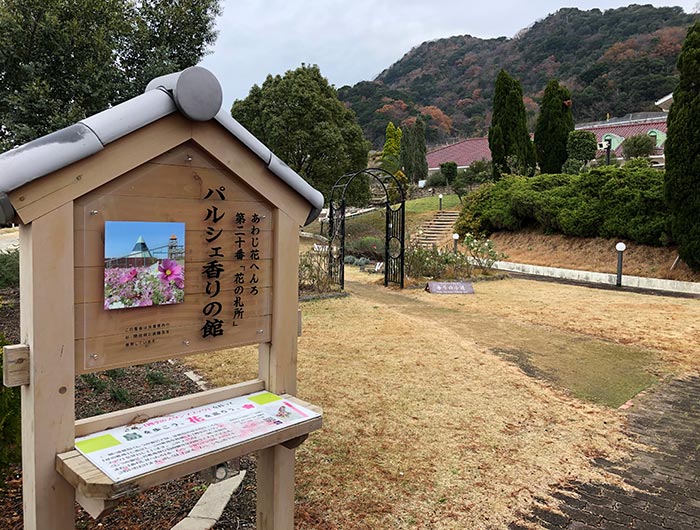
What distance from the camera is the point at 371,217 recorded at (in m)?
22.1

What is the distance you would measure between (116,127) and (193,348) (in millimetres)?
879

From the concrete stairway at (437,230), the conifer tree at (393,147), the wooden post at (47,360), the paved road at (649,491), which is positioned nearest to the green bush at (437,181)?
the conifer tree at (393,147)

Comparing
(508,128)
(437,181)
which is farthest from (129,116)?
(437,181)

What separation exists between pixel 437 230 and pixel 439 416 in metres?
16.2

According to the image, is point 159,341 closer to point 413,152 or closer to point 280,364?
point 280,364

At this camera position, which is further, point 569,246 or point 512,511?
point 569,246

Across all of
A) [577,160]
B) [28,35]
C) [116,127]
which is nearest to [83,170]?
[116,127]

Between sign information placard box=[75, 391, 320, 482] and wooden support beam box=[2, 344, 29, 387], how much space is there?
0.30 metres

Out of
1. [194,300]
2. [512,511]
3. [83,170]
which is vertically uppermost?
[83,170]

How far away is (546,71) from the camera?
5662 cm

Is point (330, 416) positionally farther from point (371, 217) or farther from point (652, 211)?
point (371, 217)

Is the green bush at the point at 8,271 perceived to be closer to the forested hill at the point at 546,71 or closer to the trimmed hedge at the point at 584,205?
the trimmed hedge at the point at 584,205

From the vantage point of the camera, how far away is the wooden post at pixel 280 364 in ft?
7.45

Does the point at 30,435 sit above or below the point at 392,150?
below
